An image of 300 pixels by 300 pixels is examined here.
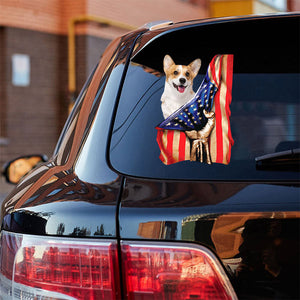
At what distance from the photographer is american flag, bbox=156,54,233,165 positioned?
1590 millimetres

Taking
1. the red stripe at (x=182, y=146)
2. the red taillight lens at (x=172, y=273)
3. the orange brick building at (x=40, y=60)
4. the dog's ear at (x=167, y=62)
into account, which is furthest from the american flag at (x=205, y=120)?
the orange brick building at (x=40, y=60)

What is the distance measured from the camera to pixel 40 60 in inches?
559

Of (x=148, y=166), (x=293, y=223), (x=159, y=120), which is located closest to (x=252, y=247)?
(x=293, y=223)

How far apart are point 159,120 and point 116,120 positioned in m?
0.12

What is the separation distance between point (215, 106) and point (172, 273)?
0.47 meters

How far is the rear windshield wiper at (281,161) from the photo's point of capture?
1.50 meters

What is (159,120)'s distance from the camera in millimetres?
1678

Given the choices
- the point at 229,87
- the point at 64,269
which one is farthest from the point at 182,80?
the point at 64,269

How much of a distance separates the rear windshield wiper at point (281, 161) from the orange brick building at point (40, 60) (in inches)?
484

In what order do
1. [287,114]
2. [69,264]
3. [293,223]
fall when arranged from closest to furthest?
[293,223], [69,264], [287,114]

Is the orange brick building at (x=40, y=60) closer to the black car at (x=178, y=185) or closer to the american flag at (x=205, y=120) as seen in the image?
the black car at (x=178, y=185)

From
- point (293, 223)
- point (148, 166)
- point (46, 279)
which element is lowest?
point (46, 279)

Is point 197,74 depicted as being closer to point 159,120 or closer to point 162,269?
point 159,120

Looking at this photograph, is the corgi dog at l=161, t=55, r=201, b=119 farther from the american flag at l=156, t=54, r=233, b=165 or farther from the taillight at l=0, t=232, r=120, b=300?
the taillight at l=0, t=232, r=120, b=300
